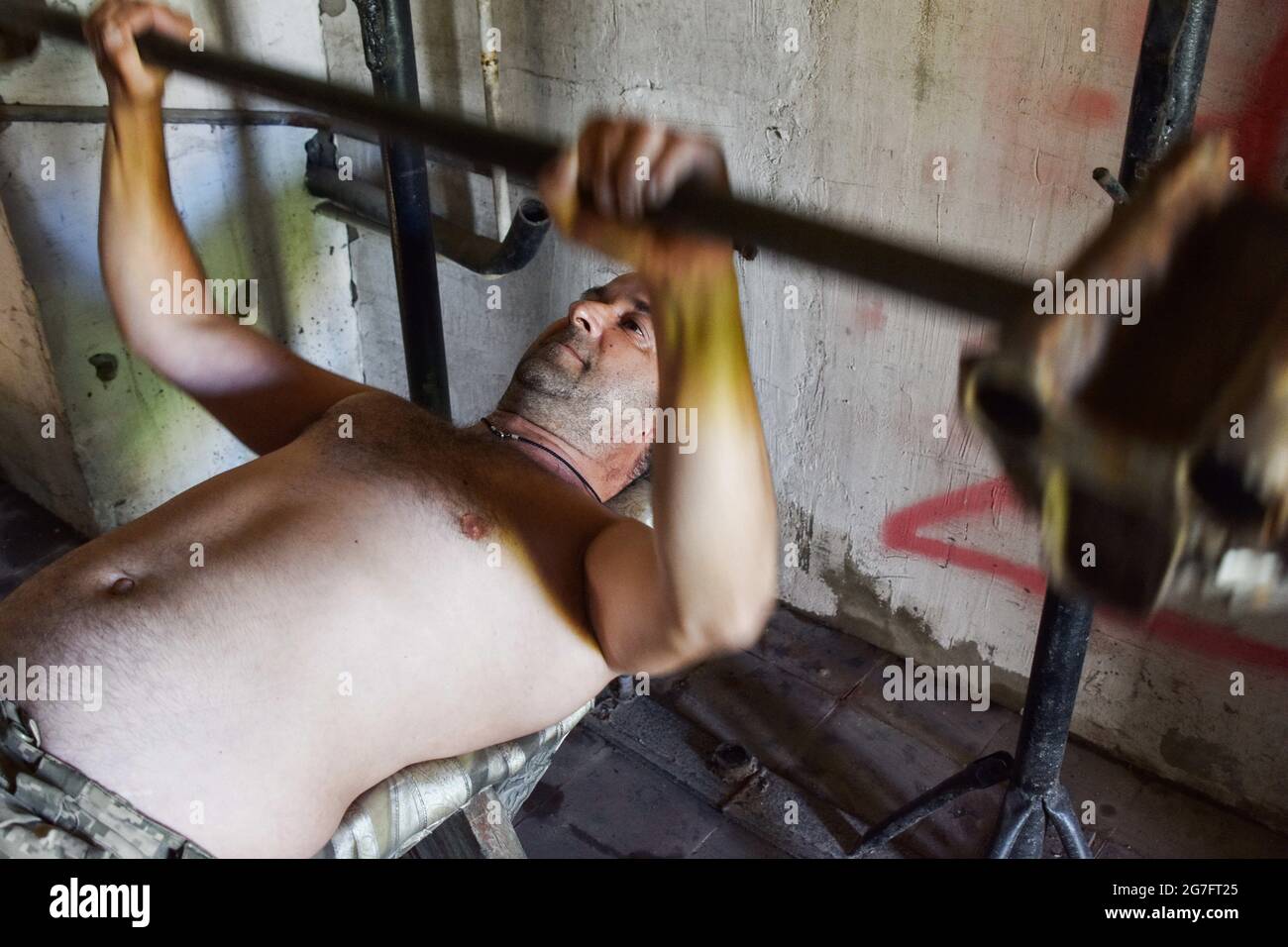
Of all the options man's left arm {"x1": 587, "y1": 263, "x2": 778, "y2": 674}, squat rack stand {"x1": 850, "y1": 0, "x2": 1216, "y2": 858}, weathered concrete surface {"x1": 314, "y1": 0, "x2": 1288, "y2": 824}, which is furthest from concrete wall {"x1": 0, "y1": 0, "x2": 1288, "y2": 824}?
man's left arm {"x1": 587, "y1": 263, "x2": 778, "y2": 674}

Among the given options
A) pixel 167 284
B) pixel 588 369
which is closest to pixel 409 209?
pixel 167 284

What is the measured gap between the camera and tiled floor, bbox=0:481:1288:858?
6.98 feet

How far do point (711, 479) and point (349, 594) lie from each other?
60 centimetres

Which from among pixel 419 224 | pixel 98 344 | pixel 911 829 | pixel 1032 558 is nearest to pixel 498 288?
pixel 419 224

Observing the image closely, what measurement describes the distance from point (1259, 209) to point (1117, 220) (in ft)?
0.31

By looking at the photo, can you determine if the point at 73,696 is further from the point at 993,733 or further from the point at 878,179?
the point at 993,733

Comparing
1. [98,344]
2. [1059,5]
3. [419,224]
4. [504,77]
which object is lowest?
[98,344]

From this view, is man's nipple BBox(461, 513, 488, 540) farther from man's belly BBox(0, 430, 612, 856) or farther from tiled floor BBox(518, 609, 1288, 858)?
tiled floor BBox(518, 609, 1288, 858)

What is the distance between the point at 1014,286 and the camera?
734 millimetres

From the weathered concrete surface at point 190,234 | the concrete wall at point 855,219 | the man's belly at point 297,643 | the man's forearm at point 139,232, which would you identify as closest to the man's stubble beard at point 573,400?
the man's belly at point 297,643

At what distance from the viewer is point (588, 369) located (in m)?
1.79

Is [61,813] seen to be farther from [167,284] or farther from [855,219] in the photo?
[855,219]

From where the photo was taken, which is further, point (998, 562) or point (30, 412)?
point (30, 412)

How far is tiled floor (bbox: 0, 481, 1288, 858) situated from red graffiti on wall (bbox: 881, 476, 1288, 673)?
370 mm
